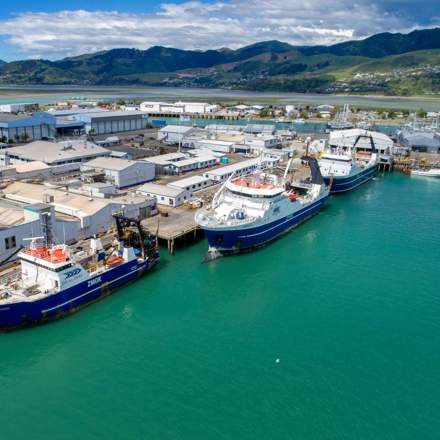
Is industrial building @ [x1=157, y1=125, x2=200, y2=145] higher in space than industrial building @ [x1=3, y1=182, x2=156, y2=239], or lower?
higher

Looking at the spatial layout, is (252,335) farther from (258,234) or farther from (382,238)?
(382,238)

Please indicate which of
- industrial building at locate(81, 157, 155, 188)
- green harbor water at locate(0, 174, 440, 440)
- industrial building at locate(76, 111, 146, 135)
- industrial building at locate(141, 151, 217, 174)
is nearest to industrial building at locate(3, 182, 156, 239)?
green harbor water at locate(0, 174, 440, 440)

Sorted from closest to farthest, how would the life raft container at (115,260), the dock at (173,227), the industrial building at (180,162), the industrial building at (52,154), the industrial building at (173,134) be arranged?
the life raft container at (115,260) < the dock at (173,227) < the industrial building at (52,154) < the industrial building at (180,162) < the industrial building at (173,134)

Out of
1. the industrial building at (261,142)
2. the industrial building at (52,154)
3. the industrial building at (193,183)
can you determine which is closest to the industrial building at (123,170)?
the industrial building at (52,154)

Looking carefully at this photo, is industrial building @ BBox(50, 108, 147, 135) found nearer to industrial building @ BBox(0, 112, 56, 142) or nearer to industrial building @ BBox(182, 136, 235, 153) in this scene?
industrial building @ BBox(0, 112, 56, 142)

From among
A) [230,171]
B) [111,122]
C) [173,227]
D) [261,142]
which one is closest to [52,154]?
[230,171]

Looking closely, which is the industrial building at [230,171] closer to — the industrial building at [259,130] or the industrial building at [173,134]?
the industrial building at [173,134]

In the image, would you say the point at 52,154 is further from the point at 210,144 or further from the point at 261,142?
the point at 261,142
